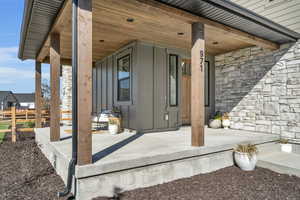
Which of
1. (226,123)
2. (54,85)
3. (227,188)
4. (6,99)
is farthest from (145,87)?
(6,99)

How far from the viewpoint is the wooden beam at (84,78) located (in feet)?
7.88

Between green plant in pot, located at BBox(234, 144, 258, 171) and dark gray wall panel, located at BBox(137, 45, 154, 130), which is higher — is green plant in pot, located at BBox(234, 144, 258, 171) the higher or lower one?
the lower one

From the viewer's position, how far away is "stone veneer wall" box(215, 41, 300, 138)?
15.5 ft

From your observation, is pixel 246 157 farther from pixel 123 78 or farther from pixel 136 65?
pixel 123 78

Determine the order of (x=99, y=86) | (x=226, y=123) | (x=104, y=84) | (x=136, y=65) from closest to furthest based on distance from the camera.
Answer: (x=136, y=65), (x=226, y=123), (x=104, y=84), (x=99, y=86)

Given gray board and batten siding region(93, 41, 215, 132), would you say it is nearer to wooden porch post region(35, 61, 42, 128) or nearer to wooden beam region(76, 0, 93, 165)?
wooden porch post region(35, 61, 42, 128)

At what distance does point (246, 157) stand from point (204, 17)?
2644 millimetres

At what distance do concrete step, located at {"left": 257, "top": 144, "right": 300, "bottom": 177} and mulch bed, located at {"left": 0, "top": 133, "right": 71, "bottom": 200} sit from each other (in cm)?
365

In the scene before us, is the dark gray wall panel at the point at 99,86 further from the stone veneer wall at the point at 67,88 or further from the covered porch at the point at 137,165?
the covered porch at the point at 137,165

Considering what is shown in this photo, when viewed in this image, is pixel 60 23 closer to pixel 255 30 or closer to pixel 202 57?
pixel 202 57

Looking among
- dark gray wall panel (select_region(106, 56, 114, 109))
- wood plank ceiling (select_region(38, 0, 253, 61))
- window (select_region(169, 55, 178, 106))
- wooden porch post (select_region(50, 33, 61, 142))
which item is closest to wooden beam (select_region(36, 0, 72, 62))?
wood plank ceiling (select_region(38, 0, 253, 61))

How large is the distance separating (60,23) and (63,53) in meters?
3.29

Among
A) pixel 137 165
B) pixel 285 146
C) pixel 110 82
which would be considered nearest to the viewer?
pixel 137 165

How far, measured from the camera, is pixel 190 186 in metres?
2.91
